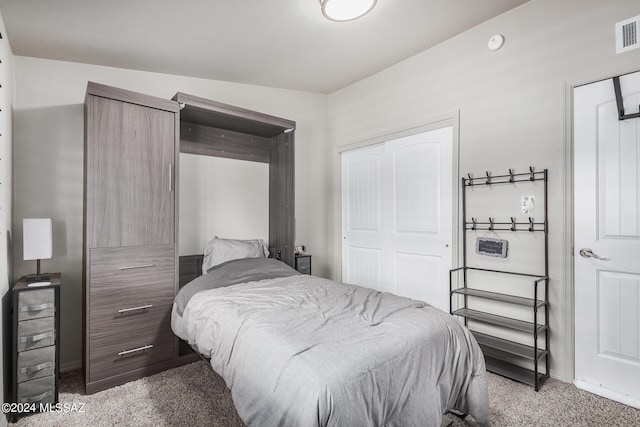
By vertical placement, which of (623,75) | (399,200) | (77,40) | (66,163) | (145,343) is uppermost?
(77,40)

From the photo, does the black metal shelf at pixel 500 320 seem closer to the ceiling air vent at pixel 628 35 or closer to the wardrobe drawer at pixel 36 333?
the ceiling air vent at pixel 628 35

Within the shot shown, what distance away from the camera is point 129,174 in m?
2.47

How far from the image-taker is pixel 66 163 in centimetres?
263

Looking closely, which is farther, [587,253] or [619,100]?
[587,253]

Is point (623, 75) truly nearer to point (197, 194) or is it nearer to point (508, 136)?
point (508, 136)

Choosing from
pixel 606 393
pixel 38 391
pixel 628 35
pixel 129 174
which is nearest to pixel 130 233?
pixel 129 174

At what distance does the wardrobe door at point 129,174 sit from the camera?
2.34 meters

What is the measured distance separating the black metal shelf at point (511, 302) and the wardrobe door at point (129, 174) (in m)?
2.56

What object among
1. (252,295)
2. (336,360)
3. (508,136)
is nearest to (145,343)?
(252,295)

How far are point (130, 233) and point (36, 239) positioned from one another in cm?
55

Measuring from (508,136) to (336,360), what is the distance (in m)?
2.36

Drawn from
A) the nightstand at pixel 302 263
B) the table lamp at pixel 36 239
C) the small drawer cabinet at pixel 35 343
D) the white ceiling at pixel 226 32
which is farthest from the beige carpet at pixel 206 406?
the white ceiling at pixel 226 32

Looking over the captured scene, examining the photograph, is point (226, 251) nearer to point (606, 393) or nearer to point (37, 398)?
point (37, 398)

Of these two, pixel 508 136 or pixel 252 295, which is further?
pixel 508 136
